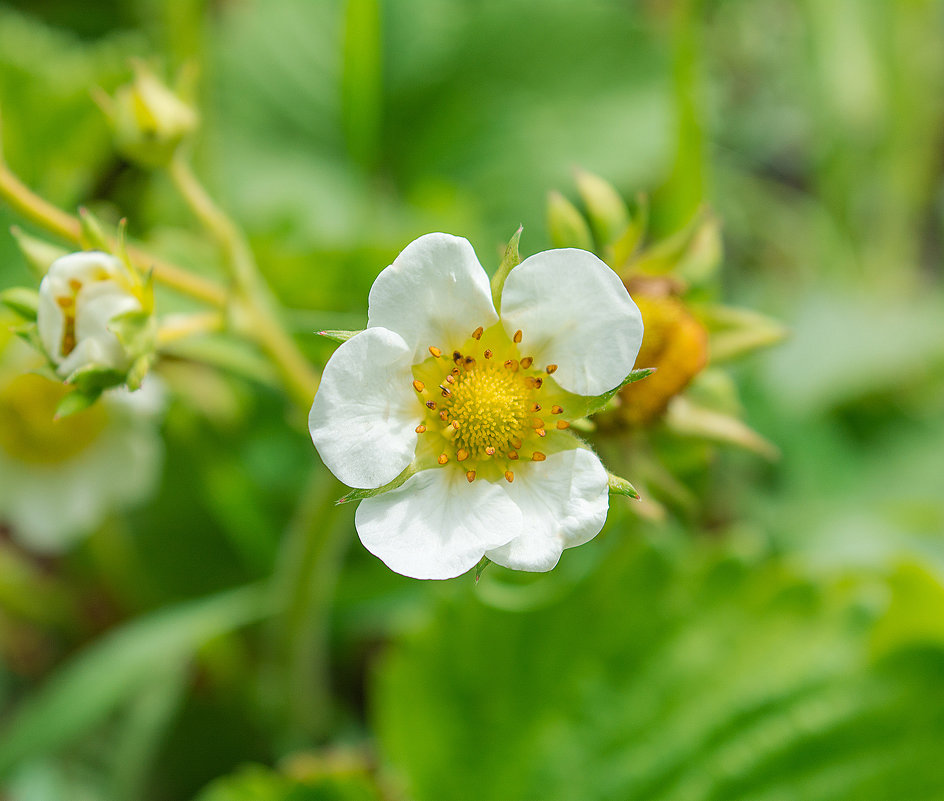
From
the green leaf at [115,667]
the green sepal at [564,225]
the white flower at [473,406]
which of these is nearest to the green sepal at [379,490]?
the white flower at [473,406]

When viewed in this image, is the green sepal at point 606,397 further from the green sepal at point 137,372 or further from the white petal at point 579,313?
the green sepal at point 137,372

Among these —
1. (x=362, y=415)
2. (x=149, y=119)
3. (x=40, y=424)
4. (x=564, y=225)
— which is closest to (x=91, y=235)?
(x=149, y=119)

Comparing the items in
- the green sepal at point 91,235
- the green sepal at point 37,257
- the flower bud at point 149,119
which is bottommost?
the green sepal at point 37,257

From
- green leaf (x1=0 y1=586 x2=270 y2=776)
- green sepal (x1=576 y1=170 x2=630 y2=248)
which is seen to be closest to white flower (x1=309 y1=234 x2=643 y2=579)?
green sepal (x1=576 y1=170 x2=630 y2=248)

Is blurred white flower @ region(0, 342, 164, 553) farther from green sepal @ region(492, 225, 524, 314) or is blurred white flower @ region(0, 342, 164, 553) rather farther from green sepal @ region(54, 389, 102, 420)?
green sepal @ region(492, 225, 524, 314)

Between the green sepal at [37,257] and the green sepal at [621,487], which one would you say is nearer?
the green sepal at [621,487]

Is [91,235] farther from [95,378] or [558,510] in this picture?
[558,510]
